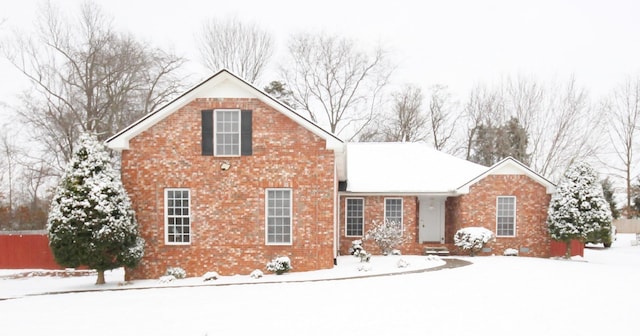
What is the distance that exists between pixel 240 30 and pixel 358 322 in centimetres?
3251

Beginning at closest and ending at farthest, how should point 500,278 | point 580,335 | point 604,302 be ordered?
point 580,335 → point 604,302 → point 500,278

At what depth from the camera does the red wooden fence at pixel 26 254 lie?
21.1 m

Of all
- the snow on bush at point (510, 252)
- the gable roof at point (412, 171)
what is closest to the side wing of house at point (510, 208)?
the gable roof at point (412, 171)

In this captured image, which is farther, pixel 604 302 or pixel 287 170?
pixel 287 170

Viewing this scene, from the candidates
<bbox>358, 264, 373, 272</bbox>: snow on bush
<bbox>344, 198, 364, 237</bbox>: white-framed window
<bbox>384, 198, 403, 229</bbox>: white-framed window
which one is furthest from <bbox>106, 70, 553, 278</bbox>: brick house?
<bbox>384, 198, 403, 229</bbox>: white-framed window

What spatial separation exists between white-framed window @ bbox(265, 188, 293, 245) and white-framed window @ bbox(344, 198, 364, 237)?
575 centimetres

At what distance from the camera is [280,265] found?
15508 millimetres

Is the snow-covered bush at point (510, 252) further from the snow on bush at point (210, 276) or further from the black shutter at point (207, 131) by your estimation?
the black shutter at point (207, 131)

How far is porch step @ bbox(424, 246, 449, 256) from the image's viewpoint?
2091 cm

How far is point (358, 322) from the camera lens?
28.6ft

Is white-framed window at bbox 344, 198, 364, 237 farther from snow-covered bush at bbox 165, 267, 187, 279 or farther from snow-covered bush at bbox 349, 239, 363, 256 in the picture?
snow-covered bush at bbox 165, 267, 187, 279

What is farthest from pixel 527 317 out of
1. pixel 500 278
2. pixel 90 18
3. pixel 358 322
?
pixel 90 18

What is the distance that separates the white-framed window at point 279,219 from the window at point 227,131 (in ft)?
6.59

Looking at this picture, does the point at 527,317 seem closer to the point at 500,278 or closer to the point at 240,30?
the point at 500,278
